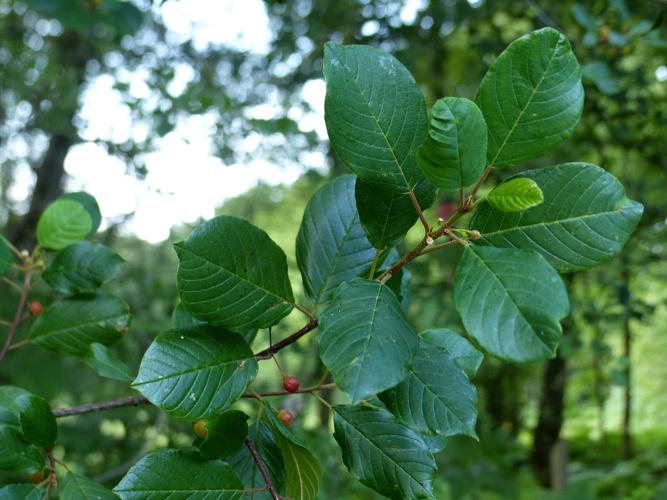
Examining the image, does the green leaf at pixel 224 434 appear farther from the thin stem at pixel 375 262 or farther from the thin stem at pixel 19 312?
the thin stem at pixel 19 312

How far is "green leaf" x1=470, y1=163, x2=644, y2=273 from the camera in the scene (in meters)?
0.57

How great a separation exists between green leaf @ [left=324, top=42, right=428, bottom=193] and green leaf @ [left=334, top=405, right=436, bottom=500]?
25 centimetres

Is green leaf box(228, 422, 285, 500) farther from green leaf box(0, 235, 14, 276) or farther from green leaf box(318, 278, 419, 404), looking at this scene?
green leaf box(0, 235, 14, 276)

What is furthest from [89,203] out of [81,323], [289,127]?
[289,127]

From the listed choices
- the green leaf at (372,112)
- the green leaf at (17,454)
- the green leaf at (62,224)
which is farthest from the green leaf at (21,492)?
the green leaf at (372,112)

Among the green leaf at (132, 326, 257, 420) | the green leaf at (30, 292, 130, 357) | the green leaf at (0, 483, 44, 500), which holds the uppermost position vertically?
the green leaf at (132, 326, 257, 420)

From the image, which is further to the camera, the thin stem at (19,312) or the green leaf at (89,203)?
the green leaf at (89,203)

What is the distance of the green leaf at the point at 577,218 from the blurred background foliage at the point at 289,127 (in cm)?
96

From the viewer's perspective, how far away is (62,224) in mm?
981

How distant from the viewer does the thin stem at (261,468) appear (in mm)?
658

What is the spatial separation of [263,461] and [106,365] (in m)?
0.22

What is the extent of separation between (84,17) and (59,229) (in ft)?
4.17

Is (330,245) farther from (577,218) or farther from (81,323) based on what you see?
(81,323)

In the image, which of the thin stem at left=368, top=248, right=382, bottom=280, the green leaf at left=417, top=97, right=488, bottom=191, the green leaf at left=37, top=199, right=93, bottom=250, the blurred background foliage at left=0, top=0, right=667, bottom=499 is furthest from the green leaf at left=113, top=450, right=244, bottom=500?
the blurred background foliage at left=0, top=0, right=667, bottom=499
